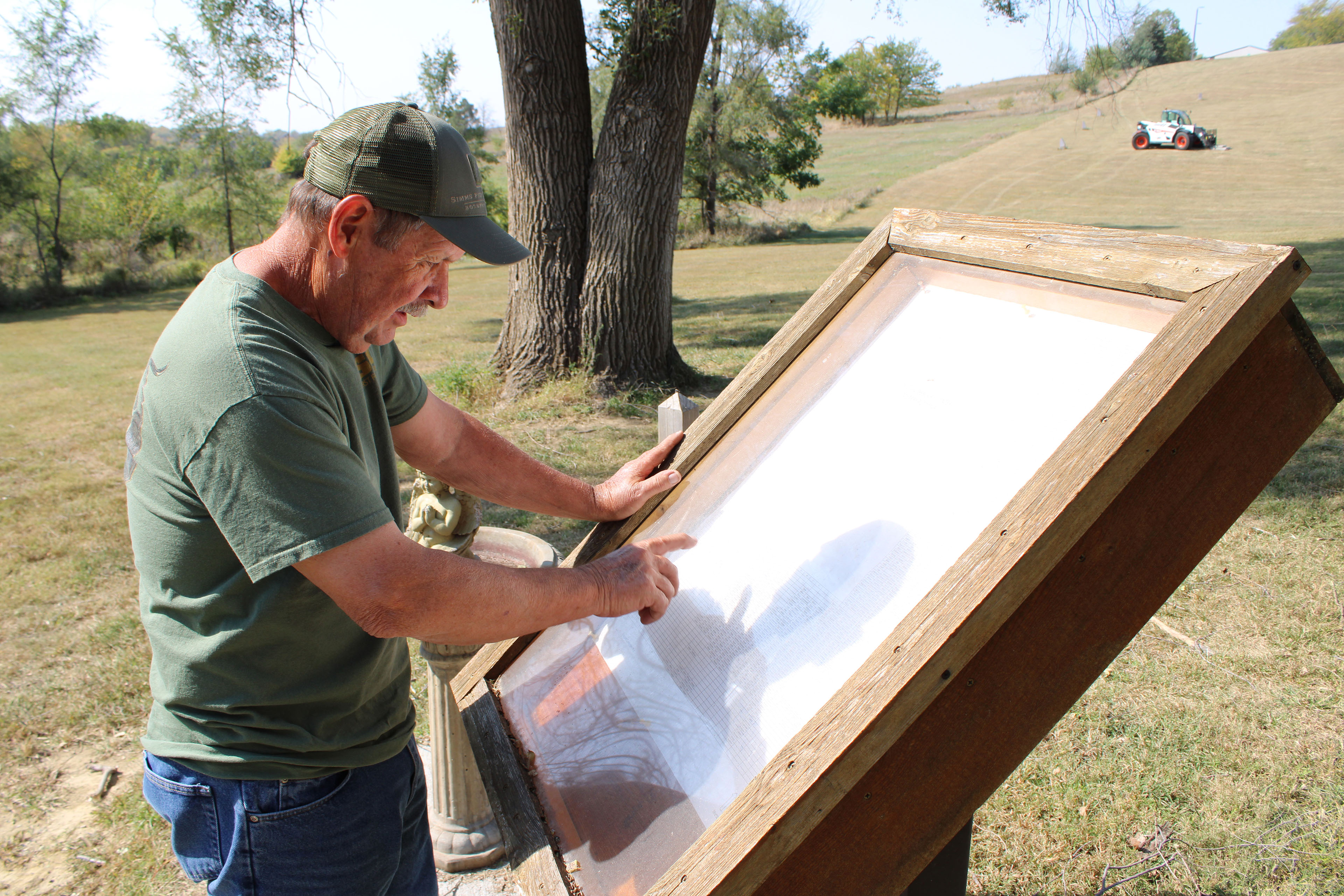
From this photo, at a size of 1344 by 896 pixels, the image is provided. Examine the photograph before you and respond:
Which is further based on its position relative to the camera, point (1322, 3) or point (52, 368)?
point (1322, 3)

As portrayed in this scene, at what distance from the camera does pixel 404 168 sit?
1.29 metres

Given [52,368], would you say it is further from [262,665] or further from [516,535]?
[262,665]

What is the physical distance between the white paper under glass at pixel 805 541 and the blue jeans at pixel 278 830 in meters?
0.32

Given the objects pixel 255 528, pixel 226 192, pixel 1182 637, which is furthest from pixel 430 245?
pixel 226 192

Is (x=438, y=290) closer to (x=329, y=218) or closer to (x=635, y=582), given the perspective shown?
(x=329, y=218)

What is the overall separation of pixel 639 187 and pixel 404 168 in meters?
5.73

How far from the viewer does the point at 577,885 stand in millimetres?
1312

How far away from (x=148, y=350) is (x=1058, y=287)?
16042mm

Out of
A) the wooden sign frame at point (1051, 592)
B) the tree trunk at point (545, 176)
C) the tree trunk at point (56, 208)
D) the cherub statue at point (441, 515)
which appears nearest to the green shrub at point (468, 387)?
the tree trunk at point (545, 176)

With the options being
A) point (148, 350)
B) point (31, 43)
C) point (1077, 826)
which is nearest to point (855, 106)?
point (31, 43)

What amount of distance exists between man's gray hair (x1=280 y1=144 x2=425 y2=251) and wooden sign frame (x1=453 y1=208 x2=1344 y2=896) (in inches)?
37.1

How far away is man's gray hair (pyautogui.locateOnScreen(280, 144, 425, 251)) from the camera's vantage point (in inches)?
51.5

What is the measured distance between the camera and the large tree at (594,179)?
6.53 metres

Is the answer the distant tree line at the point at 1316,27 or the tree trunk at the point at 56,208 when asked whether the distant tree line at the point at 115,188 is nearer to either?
the tree trunk at the point at 56,208
